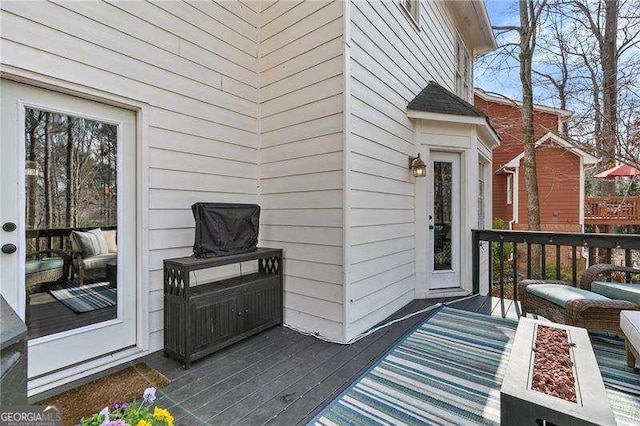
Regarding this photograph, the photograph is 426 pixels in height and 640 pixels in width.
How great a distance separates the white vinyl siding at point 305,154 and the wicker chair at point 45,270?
1834 millimetres

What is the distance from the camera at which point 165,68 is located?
2.82 metres

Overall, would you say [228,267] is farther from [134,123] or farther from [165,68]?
[165,68]

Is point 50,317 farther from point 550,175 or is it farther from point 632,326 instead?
point 550,175

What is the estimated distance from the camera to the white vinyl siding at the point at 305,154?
300cm

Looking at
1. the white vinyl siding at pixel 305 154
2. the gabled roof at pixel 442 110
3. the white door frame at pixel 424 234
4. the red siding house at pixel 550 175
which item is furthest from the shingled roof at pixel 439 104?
the red siding house at pixel 550 175

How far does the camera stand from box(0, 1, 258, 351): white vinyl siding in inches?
86.8

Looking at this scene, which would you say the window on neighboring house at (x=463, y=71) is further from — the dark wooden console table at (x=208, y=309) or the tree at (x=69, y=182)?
the tree at (x=69, y=182)

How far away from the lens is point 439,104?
14.5 feet

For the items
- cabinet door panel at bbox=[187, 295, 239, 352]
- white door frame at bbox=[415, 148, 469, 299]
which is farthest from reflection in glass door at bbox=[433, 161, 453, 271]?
cabinet door panel at bbox=[187, 295, 239, 352]

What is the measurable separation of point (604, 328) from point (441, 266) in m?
2.06

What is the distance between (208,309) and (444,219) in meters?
3.54

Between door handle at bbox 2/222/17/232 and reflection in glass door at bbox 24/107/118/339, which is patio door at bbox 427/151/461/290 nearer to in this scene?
reflection in glass door at bbox 24/107/118/339

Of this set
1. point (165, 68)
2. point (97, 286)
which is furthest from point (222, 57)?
point (97, 286)

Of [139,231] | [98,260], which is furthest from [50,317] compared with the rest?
[139,231]
